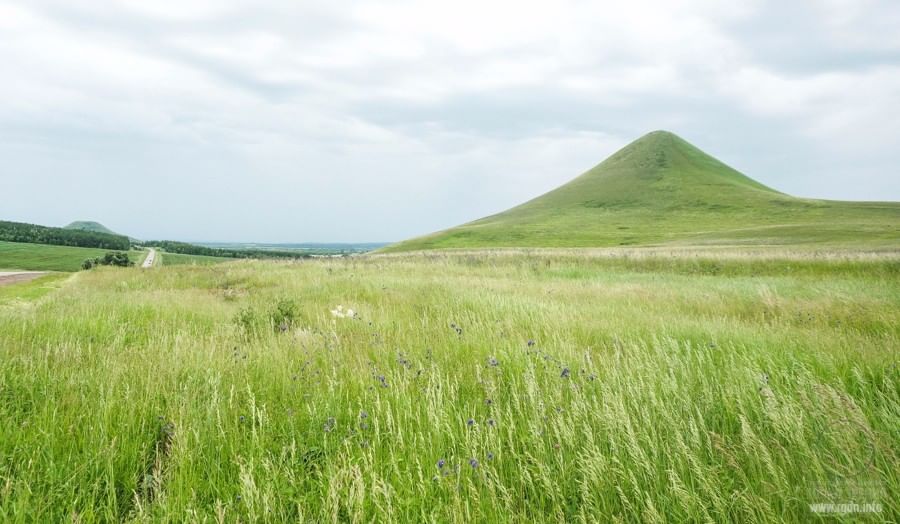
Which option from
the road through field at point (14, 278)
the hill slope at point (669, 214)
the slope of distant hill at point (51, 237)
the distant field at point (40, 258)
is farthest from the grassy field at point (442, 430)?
the slope of distant hill at point (51, 237)

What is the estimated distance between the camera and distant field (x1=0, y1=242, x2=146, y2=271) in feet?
237

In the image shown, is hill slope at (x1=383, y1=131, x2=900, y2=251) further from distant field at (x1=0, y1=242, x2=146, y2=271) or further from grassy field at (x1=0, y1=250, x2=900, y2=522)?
distant field at (x1=0, y1=242, x2=146, y2=271)

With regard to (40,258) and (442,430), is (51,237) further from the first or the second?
(442,430)

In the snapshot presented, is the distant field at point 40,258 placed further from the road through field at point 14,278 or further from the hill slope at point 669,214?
the hill slope at point 669,214

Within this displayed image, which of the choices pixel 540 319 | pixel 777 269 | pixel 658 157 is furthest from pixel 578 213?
pixel 540 319

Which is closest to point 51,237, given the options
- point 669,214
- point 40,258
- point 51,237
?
point 51,237

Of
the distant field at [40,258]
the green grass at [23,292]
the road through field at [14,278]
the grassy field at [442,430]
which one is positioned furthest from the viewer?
the distant field at [40,258]

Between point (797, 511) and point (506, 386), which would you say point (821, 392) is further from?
point (506, 386)

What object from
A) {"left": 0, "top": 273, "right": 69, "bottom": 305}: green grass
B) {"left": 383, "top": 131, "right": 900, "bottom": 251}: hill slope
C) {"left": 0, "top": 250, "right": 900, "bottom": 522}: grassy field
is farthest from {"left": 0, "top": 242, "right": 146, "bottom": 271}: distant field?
{"left": 0, "top": 250, "right": 900, "bottom": 522}: grassy field

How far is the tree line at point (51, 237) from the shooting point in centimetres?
11025

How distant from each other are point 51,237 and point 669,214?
164732 millimetres

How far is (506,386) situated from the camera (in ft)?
12.2

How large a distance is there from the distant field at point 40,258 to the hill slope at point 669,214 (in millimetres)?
60953

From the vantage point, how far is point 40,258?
268 feet
